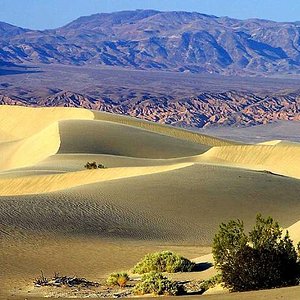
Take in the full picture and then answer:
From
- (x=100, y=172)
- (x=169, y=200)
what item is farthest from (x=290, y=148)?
(x=169, y=200)

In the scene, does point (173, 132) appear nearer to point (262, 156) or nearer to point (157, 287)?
point (262, 156)

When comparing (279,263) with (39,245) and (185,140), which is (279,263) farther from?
(185,140)

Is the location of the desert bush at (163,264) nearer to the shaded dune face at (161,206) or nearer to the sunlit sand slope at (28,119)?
the shaded dune face at (161,206)

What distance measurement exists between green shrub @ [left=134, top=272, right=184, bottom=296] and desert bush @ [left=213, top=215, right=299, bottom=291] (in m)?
0.84

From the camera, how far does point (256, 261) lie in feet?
44.9

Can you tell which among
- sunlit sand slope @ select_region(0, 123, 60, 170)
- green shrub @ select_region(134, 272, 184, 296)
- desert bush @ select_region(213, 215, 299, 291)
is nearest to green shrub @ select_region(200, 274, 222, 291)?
desert bush @ select_region(213, 215, 299, 291)

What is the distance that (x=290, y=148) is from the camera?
4744 cm

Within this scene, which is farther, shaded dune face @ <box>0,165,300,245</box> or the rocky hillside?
the rocky hillside

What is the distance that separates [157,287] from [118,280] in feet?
5.57

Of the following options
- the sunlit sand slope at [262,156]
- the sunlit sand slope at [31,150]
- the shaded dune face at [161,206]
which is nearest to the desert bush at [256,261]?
the shaded dune face at [161,206]

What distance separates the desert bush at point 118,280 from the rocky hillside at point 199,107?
112 metres

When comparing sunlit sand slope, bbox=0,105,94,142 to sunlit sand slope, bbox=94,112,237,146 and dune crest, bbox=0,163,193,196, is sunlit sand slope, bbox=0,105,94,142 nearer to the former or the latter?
sunlit sand slope, bbox=94,112,237,146

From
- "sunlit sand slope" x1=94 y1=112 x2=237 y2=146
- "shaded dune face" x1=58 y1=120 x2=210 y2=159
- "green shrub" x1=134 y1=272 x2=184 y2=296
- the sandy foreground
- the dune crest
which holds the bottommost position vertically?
"green shrub" x1=134 y1=272 x2=184 y2=296

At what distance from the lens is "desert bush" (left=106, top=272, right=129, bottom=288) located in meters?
15.4
